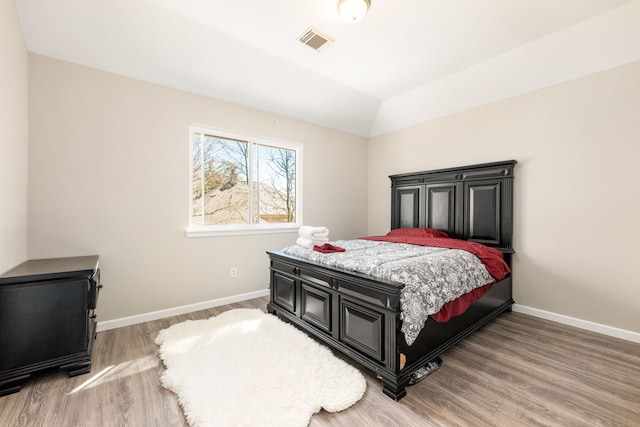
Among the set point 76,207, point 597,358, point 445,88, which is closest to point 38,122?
point 76,207

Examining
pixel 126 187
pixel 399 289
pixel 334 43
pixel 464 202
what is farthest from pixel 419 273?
pixel 126 187

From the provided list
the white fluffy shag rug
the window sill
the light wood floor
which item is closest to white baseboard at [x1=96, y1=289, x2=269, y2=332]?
the light wood floor

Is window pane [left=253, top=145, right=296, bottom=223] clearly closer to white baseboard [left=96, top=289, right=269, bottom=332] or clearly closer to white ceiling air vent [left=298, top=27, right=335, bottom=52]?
white baseboard [left=96, top=289, right=269, bottom=332]

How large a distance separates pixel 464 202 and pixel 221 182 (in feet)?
10.4

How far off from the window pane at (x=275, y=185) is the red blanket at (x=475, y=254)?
5.02 ft

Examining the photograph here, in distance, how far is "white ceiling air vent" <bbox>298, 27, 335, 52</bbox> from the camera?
2.64 meters

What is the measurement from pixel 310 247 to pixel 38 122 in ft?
8.76

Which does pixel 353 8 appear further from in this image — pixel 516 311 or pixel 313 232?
pixel 516 311

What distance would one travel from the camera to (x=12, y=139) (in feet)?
6.77

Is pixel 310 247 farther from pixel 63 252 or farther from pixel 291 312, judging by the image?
pixel 63 252

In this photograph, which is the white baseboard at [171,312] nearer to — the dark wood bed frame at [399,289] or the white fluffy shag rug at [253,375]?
the white fluffy shag rug at [253,375]

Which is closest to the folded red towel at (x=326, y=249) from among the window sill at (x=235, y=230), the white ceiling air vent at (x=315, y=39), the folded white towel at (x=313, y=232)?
the folded white towel at (x=313, y=232)

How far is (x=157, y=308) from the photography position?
3.02m

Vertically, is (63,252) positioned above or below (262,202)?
below
